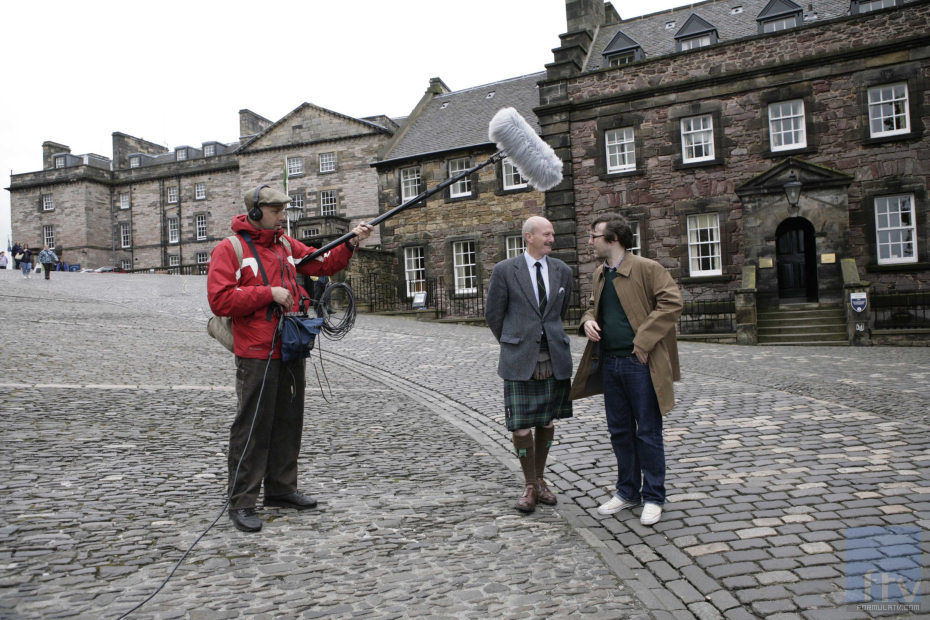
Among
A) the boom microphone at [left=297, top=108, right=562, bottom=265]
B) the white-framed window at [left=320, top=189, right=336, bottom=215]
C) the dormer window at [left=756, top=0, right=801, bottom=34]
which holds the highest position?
the dormer window at [left=756, top=0, right=801, bottom=34]

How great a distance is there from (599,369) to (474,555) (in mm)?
1521

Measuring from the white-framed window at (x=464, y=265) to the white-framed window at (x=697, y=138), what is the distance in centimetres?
865

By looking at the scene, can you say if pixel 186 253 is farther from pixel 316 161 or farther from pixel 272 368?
pixel 272 368

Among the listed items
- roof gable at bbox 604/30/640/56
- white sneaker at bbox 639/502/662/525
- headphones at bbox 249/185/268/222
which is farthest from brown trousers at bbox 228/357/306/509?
roof gable at bbox 604/30/640/56

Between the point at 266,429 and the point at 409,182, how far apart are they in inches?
957

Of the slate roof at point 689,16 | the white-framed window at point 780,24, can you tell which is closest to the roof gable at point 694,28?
the slate roof at point 689,16

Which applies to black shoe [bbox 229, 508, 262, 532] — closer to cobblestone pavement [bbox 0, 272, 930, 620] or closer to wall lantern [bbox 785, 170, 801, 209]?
cobblestone pavement [bbox 0, 272, 930, 620]

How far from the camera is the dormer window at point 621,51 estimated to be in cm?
2292

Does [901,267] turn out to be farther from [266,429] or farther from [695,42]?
[266,429]

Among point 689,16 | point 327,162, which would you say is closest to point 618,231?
point 689,16

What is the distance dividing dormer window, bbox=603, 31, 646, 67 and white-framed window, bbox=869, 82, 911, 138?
7.35 metres

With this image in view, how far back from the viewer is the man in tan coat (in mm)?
4234

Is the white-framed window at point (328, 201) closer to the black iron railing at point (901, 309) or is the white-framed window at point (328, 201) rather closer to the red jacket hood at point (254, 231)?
the black iron railing at point (901, 309)

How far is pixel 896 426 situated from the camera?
21.5 feet
